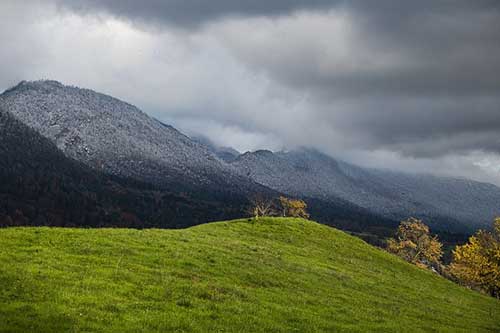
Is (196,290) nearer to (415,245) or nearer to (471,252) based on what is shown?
(471,252)

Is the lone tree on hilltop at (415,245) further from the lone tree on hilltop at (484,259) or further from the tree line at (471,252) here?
the lone tree on hilltop at (484,259)

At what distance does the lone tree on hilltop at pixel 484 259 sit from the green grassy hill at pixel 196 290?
21.8 metres

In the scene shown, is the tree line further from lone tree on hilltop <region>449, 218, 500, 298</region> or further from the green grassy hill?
the green grassy hill

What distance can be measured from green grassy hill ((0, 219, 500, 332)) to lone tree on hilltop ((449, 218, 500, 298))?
21835mm

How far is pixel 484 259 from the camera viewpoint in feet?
251

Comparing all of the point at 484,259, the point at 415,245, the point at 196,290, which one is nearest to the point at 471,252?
the point at 484,259

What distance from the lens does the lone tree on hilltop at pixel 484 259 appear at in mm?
75125

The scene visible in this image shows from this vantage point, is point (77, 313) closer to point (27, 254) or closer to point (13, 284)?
point (13, 284)

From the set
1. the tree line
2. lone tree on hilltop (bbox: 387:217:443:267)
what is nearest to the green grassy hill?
the tree line

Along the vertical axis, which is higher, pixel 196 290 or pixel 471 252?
pixel 471 252

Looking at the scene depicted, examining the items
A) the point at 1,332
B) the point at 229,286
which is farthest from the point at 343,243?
the point at 1,332

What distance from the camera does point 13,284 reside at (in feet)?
82.0

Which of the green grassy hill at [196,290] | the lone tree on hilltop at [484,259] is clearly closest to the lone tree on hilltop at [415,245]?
the lone tree on hilltop at [484,259]

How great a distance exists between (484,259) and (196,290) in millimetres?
63809
